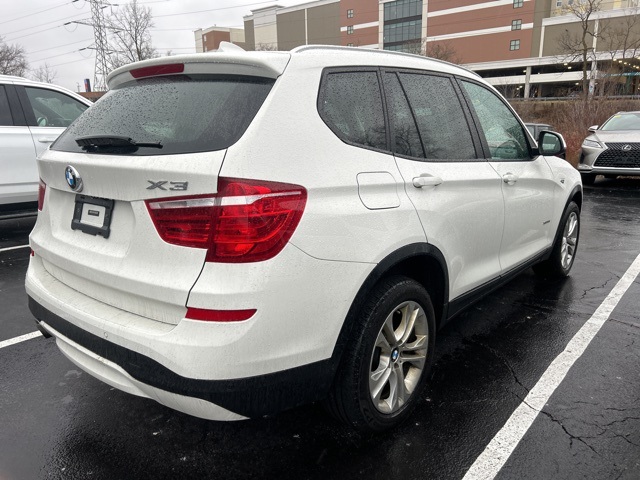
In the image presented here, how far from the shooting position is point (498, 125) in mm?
3408

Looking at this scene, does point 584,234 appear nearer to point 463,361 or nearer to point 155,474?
point 463,361

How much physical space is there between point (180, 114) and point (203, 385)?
3.63 ft

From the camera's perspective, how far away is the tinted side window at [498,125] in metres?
3.18

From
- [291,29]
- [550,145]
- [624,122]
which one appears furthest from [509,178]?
[291,29]

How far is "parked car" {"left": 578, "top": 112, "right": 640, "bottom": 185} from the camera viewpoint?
10.1 meters

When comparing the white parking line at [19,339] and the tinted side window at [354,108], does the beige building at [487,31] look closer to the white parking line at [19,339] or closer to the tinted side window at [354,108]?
the tinted side window at [354,108]

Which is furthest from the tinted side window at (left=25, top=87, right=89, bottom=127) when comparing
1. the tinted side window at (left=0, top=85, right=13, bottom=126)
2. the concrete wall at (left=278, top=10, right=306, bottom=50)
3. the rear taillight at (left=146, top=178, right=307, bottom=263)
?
the concrete wall at (left=278, top=10, right=306, bottom=50)

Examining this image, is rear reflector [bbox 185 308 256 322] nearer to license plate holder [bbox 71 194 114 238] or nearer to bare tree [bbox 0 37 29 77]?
license plate holder [bbox 71 194 114 238]

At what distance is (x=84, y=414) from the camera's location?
255 cm

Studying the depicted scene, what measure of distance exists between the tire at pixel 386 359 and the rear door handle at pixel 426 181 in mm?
466

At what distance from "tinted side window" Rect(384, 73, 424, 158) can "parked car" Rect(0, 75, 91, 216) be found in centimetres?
527

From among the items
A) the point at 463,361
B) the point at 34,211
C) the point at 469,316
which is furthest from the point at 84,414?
the point at 34,211

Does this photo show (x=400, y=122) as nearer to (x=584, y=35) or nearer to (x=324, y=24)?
(x=584, y=35)

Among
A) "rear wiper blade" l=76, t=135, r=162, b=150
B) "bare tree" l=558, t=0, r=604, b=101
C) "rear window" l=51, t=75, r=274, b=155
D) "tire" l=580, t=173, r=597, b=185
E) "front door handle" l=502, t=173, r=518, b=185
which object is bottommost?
"tire" l=580, t=173, r=597, b=185
